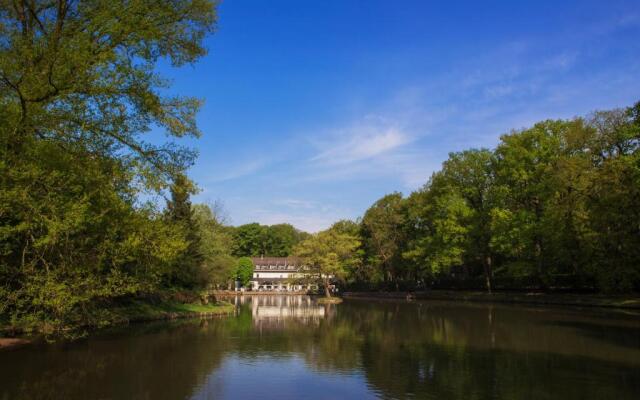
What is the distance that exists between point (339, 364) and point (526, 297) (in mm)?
39723

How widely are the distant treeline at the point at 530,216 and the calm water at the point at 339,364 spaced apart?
12324 mm

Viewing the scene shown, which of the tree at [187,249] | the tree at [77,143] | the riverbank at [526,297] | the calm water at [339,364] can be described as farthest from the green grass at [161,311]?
the riverbank at [526,297]

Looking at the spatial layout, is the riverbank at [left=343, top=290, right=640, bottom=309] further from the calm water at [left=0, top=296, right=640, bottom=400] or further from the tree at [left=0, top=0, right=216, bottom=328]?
the tree at [left=0, top=0, right=216, bottom=328]

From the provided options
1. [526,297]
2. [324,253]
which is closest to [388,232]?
[324,253]

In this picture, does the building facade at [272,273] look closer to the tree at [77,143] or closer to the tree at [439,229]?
the tree at [439,229]

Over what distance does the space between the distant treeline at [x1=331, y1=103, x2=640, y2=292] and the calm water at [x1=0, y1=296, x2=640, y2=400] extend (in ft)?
40.4

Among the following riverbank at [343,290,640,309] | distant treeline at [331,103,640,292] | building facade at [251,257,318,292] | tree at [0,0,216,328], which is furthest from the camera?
building facade at [251,257,318,292]

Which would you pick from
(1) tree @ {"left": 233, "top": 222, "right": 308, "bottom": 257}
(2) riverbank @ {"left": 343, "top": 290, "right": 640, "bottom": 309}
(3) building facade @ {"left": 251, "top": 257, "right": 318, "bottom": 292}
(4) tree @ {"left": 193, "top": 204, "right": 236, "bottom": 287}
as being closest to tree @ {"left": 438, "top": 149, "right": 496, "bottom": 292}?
(2) riverbank @ {"left": 343, "top": 290, "right": 640, "bottom": 309}

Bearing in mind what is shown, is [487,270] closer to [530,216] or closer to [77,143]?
[530,216]

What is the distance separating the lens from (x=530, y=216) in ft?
169

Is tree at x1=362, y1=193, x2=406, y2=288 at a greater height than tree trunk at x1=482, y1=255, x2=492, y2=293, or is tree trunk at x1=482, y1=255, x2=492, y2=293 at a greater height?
tree at x1=362, y1=193, x2=406, y2=288

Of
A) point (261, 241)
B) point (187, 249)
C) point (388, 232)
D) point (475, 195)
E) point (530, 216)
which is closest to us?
point (187, 249)

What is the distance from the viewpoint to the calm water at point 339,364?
1404 cm

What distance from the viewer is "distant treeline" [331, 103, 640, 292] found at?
3909 centimetres
